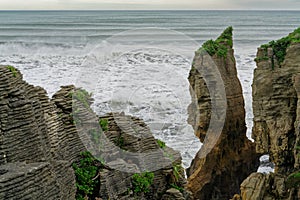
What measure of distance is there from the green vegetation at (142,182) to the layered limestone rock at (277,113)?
13.1 ft

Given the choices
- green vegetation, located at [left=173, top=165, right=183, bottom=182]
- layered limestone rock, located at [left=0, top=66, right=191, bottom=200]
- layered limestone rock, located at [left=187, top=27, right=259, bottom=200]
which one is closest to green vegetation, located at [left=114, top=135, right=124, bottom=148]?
layered limestone rock, located at [left=0, top=66, right=191, bottom=200]

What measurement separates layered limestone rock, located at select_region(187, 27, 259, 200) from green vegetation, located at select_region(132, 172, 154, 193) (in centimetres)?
616

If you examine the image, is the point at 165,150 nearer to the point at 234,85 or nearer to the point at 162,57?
Result: the point at 234,85

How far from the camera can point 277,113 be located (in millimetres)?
13688

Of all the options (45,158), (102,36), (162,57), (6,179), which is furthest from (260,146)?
(102,36)

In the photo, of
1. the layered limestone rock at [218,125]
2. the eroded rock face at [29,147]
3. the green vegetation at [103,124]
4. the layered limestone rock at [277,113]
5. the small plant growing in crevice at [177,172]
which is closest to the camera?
the eroded rock face at [29,147]

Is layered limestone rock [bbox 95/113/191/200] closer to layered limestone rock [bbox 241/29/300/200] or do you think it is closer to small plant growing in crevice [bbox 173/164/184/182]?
small plant growing in crevice [bbox 173/164/184/182]

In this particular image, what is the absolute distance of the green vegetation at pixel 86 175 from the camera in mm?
9531

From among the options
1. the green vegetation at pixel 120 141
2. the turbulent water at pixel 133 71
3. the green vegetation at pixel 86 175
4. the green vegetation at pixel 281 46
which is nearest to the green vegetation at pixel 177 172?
the green vegetation at pixel 120 141

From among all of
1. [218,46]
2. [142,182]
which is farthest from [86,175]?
[218,46]

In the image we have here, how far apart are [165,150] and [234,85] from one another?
6764 mm

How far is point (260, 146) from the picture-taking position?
47.0 ft

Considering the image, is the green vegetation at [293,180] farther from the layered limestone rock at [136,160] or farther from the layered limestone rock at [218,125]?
the layered limestone rock at [218,125]

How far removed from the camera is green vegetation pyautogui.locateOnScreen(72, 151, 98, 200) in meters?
9.53
